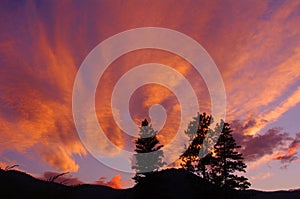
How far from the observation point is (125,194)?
57.0 meters

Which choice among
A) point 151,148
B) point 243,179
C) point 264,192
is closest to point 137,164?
point 151,148

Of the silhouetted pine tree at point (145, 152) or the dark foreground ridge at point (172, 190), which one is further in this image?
the silhouetted pine tree at point (145, 152)

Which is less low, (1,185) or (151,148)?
(151,148)

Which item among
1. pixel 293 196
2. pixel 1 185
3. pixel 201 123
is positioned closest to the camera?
pixel 1 185

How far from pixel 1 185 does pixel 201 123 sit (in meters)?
52.2

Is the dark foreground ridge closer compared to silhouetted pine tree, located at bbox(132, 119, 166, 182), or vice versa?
the dark foreground ridge

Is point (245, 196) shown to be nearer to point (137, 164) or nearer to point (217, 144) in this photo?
point (217, 144)

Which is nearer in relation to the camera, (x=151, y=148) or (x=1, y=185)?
(x=1, y=185)

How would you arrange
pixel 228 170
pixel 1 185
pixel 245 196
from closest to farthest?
pixel 1 185 < pixel 245 196 < pixel 228 170

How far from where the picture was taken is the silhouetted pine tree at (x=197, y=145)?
53.5 m

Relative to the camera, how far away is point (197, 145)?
5409cm

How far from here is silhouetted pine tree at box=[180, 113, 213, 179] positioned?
53469 mm

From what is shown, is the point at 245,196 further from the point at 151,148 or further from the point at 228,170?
the point at 151,148

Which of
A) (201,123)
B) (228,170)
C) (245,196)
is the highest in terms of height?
(201,123)
